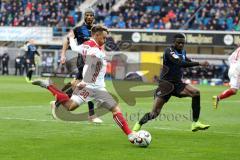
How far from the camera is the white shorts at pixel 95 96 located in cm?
1273

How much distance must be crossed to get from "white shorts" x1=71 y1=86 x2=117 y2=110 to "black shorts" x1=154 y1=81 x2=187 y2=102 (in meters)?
1.67

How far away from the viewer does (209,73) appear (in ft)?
141

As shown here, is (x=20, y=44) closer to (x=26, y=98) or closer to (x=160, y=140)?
(x=26, y=98)

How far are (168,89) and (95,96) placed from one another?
1919 millimetres

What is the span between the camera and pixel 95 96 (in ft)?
42.4

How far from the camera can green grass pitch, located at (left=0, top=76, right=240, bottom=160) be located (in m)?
11.0

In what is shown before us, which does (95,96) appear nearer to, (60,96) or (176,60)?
(60,96)

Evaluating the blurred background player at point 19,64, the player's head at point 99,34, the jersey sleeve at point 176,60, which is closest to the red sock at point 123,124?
the player's head at point 99,34

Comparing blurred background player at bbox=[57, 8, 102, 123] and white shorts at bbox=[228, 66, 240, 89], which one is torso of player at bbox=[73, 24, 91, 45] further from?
white shorts at bbox=[228, 66, 240, 89]

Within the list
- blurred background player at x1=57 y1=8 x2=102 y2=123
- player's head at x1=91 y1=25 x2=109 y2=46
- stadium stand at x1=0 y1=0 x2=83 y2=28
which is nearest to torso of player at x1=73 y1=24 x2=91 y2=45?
blurred background player at x1=57 y1=8 x2=102 y2=123

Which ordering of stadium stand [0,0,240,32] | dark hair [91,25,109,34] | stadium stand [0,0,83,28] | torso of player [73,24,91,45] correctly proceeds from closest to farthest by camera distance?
dark hair [91,25,109,34] < torso of player [73,24,91,45] < stadium stand [0,0,240,32] < stadium stand [0,0,83,28]

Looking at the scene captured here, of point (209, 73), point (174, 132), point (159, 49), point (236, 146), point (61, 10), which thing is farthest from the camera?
point (61, 10)

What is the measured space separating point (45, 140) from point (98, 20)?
38.8m

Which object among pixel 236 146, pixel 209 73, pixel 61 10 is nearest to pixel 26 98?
pixel 236 146
